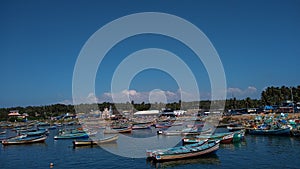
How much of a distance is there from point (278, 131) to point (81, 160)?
988 inches

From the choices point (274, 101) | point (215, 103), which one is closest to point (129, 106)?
point (215, 103)

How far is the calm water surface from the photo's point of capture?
22986 mm

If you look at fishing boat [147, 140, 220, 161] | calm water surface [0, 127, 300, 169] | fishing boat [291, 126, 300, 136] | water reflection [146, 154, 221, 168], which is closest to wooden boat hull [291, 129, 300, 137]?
fishing boat [291, 126, 300, 136]

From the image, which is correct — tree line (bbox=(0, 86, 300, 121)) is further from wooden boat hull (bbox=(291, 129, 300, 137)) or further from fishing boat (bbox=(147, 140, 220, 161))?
fishing boat (bbox=(147, 140, 220, 161))

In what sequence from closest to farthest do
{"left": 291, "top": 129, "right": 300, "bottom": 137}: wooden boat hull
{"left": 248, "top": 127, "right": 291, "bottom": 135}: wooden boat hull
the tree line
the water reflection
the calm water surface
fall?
the calm water surface, the water reflection, {"left": 291, "top": 129, "right": 300, "bottom": 137}: wooden boat hull, {"left": 248, "top": 127, "right": 291, "bottom": 135}: wooden boat hull, the tree line

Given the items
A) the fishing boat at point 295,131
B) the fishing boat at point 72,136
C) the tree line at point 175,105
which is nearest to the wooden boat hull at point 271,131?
the fishing boat at point 295,131

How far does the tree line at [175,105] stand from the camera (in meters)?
78.5

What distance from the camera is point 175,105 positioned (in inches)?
4471

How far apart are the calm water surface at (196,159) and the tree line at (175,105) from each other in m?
43.7

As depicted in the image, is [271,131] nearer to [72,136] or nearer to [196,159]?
[196,159]

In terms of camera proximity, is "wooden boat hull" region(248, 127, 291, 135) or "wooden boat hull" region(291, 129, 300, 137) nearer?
"wooden boat hull" region(291, 129, 300, 137)

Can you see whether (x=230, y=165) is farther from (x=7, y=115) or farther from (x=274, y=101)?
(x=7, y=115)

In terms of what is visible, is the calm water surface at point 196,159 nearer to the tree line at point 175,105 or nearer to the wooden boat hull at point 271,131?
the wooden boat hull at point 271,131

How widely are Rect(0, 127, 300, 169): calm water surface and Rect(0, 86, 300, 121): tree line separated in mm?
43730
